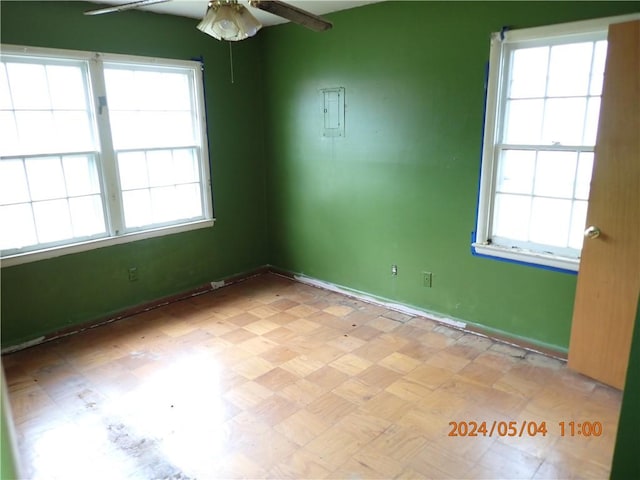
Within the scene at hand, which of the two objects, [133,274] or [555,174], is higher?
[555,174]

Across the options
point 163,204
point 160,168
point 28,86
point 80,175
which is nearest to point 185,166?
point 160,168

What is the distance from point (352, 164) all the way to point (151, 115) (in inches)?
67.4

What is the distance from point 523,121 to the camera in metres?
2.89

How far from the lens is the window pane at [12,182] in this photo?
2973 millimetres

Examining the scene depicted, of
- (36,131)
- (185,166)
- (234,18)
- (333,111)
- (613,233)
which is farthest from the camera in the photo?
(185,166)

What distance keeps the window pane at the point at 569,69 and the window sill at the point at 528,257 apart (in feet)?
3.29

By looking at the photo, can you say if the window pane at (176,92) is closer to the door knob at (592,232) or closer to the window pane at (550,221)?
the window pane at (550,221)

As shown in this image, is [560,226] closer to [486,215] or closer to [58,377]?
[486,215]

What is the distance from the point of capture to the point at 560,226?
284cm

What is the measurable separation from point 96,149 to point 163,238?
2.97 ft

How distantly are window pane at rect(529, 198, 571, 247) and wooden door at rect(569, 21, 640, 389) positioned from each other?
0.25m

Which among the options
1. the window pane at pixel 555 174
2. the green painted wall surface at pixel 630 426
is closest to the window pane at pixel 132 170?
the window pane at pixel 555 174

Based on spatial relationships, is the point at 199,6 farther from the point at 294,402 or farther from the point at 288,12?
the point at 294,402

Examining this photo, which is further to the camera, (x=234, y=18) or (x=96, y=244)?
(x=96, y=244)
